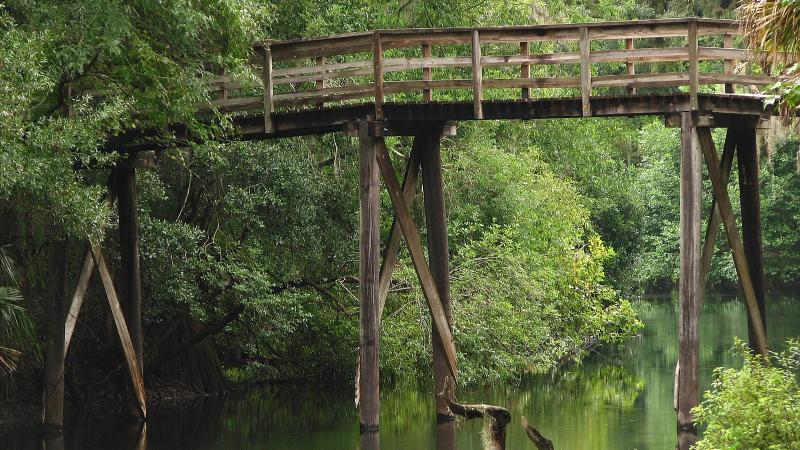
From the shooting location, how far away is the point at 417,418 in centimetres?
2130

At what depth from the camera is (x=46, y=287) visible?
22031 millimetres

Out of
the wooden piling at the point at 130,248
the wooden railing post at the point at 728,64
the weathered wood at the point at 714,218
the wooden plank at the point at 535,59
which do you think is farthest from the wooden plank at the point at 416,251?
the wooden piling at the point at 130,248

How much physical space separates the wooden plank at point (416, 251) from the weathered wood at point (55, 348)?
16.8ft

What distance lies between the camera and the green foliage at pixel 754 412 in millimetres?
12272

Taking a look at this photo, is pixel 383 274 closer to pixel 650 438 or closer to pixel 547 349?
pixel 650 438

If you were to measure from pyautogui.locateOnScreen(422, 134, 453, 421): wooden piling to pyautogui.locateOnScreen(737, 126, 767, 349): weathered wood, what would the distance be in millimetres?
4558

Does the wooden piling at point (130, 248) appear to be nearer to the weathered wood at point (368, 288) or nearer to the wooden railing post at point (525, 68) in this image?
the weathered wood at point (368, 288)

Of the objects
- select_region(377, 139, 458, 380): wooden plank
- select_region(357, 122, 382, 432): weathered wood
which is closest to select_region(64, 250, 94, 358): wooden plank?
select_region(357, 122, 382, 432): weathered wood

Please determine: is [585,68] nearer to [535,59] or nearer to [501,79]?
[535,59]

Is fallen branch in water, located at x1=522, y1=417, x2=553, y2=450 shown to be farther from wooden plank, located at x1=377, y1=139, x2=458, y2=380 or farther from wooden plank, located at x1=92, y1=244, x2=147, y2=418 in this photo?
wooden plank, located at x1=92, y1=244, x2=147, y2=418

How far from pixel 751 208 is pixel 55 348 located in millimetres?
10745

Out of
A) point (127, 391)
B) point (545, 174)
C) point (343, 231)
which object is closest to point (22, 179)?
point (127, 391)

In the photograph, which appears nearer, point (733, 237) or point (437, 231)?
point (733, 237)

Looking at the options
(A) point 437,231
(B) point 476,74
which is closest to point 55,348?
(A) point 437,231
